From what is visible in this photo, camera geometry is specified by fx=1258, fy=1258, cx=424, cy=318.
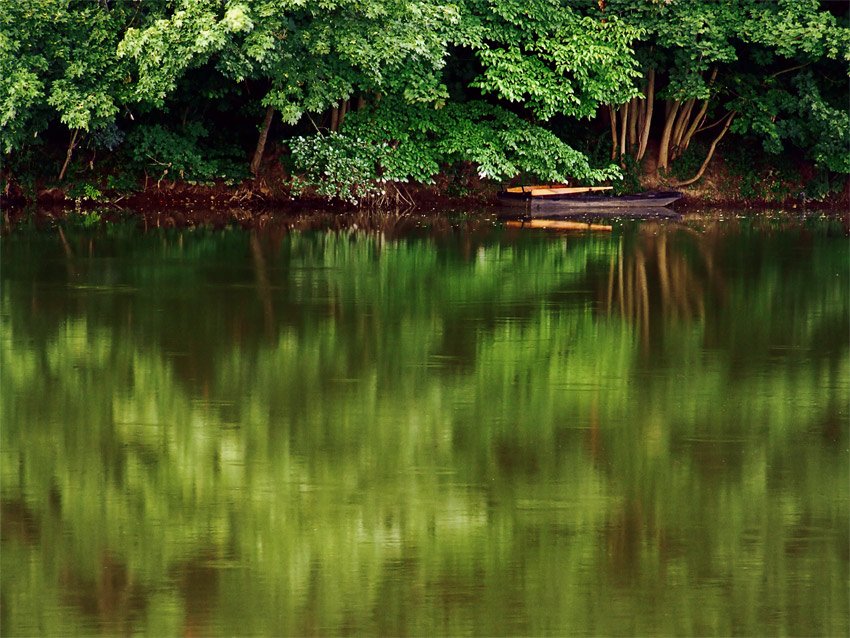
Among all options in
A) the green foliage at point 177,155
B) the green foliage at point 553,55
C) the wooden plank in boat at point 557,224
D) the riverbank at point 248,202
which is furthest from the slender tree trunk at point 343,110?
the wooden plank in boat at point 557,224

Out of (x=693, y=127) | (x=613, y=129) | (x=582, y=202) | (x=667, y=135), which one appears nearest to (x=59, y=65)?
(x=582, y=202)

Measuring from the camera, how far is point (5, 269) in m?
15.0

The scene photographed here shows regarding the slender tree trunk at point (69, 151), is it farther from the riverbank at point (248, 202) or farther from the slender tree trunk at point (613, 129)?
the slender tree trunk at point (613, 129)

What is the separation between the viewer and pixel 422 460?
6906 mm

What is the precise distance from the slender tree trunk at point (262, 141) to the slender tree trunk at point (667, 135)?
885 cm

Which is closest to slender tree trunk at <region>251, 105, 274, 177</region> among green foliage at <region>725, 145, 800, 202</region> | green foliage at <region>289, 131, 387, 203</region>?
green foliage at <region>289, 131, 387, 203</region>

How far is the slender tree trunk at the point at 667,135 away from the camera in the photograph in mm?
28236

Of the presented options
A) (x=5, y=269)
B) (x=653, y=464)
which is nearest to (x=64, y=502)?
(x=653, y=464)

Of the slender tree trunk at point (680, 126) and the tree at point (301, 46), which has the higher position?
the tree at point (301, 46)

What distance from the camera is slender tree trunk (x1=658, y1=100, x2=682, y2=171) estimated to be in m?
28.2

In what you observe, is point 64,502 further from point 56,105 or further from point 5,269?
point 56,105

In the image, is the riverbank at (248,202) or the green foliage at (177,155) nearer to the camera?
the riverbank at (248,202)

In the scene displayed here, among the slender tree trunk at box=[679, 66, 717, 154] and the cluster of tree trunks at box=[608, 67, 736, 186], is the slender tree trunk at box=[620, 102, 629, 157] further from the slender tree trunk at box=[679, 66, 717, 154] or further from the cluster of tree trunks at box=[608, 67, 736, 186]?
the slender tree trunk at box=[679, 66, 717, 154]

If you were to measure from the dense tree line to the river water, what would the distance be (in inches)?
375
